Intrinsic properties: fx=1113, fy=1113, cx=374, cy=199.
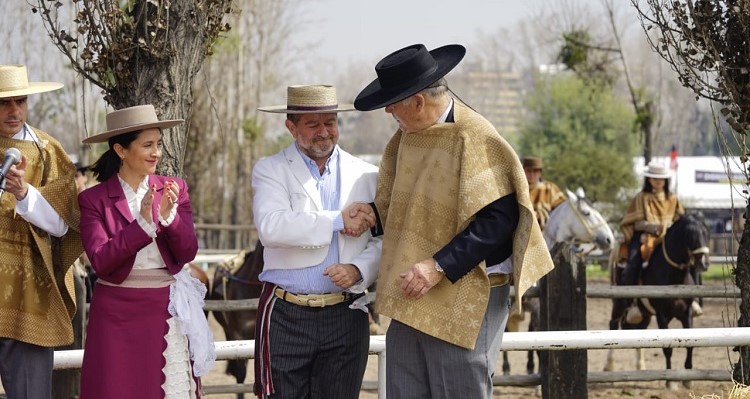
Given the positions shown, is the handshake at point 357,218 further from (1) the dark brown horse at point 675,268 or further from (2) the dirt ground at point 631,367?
(1) the dark brown horse at point 675,268

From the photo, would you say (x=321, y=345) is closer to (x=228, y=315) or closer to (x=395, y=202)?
(x=395, y=202)

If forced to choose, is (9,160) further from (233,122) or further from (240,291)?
(233,122)

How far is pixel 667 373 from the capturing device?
842 centimetres

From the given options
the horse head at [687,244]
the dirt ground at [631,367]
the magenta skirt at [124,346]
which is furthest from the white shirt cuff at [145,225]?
the horse head at [687,244]

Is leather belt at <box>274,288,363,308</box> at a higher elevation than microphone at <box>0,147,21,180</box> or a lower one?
lower

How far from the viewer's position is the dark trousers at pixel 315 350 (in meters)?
4.63

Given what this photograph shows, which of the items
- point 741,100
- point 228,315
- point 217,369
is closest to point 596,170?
point 217,369

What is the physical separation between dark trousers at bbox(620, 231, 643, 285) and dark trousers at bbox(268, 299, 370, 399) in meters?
7.80

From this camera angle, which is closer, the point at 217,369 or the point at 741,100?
the point at 741,100

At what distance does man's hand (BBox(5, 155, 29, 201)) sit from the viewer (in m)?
4.50

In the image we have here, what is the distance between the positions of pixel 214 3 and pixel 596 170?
23387mm

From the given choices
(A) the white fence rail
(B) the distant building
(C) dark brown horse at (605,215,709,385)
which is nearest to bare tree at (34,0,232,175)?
(A) the white fence rail

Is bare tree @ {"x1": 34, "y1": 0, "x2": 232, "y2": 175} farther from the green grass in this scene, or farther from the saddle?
the green grass

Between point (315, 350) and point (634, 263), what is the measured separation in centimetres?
799
